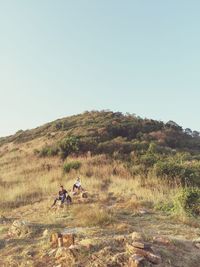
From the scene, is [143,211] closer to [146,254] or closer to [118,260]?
[146,254]

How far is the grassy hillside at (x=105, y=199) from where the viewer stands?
8.20 m

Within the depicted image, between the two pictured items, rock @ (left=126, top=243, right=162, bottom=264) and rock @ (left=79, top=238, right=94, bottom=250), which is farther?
rock @ (left=79, top=238, right=94, bottom=250)

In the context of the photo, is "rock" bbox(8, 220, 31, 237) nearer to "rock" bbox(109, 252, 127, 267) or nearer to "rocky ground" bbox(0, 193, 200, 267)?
"rocky ground" bbox(0, 193, 200, 267)

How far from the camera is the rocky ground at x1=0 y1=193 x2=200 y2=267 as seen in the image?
755 cm

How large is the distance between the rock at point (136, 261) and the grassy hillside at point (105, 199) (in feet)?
0.44

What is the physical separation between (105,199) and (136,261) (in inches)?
306

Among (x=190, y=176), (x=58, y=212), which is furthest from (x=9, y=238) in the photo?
(x=190, y=176)

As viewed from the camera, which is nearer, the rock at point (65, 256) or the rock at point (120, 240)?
the rock at point (65, 256)

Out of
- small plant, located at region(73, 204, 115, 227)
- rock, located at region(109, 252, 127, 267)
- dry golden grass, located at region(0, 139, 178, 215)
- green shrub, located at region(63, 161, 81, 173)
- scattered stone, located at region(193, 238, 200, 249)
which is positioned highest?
green shrub, located at region(63, 161, 81, 173)

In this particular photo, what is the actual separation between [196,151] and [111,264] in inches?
1008

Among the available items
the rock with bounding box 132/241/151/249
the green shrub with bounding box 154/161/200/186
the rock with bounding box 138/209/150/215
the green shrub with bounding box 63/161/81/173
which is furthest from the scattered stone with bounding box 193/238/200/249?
the green shrub with bounding box 63/161/81/173

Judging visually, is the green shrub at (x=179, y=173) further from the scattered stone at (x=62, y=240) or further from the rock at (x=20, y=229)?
the scattered stone at (x=62, y=240)

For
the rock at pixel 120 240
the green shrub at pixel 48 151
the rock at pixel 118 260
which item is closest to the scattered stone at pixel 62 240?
the rock at pixel 120 240

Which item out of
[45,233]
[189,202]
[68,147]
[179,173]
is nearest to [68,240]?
[45,233]
